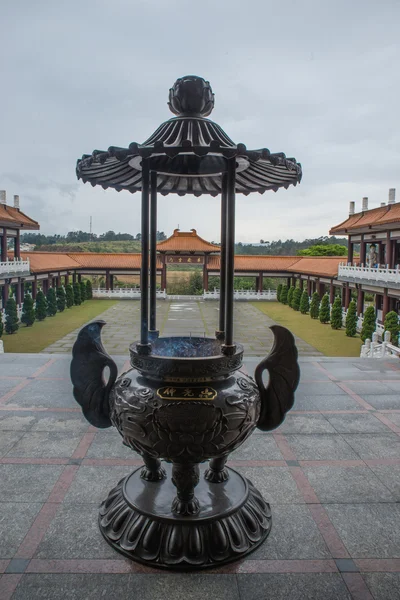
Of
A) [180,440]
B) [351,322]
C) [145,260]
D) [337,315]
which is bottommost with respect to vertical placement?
[351,322]

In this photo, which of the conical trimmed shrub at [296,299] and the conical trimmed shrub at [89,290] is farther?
the conical trimmed shrub at [89,290]

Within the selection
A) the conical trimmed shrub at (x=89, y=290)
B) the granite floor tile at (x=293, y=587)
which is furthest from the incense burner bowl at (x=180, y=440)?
the conical trimmed shrub at (x=89, y=290)

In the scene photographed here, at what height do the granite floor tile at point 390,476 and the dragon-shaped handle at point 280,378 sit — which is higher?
the dragon-shaped handle at point 280,378

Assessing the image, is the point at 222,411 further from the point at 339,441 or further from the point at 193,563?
the point at 339,441

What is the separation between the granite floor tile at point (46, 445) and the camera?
13.2 feet

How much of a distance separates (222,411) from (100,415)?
1.01m

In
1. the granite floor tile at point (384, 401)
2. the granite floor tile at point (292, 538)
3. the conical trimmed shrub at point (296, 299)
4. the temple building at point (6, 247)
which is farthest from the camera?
the conical trimmed shrub at point (296, 299)

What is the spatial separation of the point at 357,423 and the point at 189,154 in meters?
3.59

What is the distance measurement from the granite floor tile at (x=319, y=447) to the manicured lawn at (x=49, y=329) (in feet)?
34.1

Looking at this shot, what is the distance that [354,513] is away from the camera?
10.4 ft

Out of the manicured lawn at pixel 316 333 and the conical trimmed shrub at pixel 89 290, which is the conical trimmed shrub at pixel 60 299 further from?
the manicured lawn at pixel 316 333

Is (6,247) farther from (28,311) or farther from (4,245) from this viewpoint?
(28,311)

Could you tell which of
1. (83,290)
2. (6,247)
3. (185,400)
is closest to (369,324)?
(185,400)

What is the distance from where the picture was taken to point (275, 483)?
360 cm
